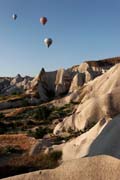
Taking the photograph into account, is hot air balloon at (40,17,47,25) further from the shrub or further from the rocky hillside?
the shrub

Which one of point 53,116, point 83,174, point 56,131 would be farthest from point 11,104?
point 83,174

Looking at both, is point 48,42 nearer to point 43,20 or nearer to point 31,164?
point 43,20

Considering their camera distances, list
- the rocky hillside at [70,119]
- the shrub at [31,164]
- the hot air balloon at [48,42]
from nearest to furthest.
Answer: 1. the rocky hillside at [70,119]
2. the shrub at [31,164]
3. the hot air balloon at [48,42]

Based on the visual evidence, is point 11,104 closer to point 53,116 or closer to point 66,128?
point 53,116

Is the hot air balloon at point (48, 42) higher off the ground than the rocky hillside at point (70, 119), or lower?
higher

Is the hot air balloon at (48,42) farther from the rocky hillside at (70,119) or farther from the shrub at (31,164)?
the shrub at (31,164)

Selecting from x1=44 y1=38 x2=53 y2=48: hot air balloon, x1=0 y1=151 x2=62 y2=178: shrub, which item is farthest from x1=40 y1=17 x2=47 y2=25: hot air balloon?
x1=0 y1=151 x2=62 y2=178: shrub

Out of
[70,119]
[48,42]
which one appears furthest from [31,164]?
[48,42]

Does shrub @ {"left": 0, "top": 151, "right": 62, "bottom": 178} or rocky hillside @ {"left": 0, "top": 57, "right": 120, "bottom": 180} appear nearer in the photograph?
rocky hillside @ {"left": 0, "top": 57, "right": 120, "bottom": 180}

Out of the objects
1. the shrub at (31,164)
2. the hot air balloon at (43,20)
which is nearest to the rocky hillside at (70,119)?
the shrub at (31,164)

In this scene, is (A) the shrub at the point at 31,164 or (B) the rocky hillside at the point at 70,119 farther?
(A) the shrub at the point at 31,164

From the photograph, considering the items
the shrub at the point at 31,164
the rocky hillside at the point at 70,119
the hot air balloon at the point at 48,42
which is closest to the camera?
the rocky hillside at the point at 70,119

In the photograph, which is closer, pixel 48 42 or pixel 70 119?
pixel 70 119
